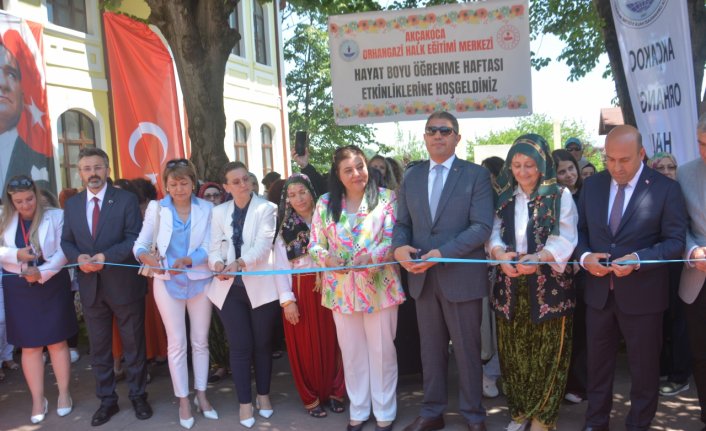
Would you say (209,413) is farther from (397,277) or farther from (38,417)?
(397,277)

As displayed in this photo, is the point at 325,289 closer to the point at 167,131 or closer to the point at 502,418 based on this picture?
the point at 502,418

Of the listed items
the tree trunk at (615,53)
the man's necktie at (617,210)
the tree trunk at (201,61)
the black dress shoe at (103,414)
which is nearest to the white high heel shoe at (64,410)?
the black dress shoe at (103,414)

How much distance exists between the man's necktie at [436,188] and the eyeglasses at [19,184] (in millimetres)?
3188

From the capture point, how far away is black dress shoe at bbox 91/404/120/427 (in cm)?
472

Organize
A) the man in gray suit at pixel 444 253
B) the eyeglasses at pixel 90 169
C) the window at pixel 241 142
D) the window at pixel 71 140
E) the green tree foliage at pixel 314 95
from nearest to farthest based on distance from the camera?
1. the man in gray suit at pixel 444 253
2. the eyeglasses at pixel 90 169
3. the window at pixel 71 140
4. the window at pixel 241 142
5. the green tree foliage at pixel 314 95

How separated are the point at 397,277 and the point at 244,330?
4.11ft

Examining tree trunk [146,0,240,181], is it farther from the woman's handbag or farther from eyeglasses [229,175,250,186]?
eyeglasses [229,175,250,186]

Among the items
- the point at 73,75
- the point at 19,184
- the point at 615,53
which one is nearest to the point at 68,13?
the point at 73,75

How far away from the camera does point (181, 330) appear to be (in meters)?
4.68

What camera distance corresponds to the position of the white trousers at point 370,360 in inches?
168

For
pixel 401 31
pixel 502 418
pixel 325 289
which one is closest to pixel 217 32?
pixel 401 31

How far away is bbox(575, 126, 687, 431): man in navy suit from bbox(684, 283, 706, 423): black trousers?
9.2 inches

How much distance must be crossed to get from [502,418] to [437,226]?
155 cm

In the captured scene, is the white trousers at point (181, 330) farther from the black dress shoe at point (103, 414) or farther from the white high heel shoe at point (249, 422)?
the black dress shoe at point (103, 414)
